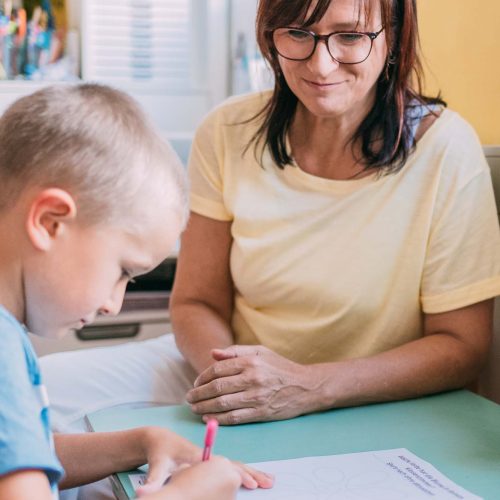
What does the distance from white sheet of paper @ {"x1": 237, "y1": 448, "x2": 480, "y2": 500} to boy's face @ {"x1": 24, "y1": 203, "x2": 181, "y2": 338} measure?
0.28 meters

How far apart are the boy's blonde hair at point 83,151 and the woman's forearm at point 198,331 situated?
62cm

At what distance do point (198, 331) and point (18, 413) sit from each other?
0.74 meters

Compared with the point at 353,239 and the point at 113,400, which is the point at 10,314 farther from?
the point at 353,239

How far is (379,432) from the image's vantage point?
3.89 feet

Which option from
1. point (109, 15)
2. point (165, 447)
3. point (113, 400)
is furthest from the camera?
point (109, 15)

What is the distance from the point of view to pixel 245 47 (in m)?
2.75

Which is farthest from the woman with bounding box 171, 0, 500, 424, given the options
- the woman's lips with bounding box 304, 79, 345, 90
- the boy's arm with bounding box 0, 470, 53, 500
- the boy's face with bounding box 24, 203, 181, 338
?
the boy's arm with bounding box 0, 470, 53, 500

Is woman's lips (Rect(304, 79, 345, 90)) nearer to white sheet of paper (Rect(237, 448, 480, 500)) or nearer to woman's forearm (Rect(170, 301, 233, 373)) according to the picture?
woman's forearm (Rect(170, 301, 233, 373))

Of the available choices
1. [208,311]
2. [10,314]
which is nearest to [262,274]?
[208,311]

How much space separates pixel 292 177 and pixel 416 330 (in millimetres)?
336

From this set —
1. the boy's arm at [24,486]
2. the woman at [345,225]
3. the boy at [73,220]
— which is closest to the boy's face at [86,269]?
the boy at [73,220]

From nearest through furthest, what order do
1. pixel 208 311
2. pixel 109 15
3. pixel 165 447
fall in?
pixel 165 447 < pixel 208 311 < pixel 109 15

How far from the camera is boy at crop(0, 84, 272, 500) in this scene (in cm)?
82

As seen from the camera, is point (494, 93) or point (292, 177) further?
point (494, 93)
